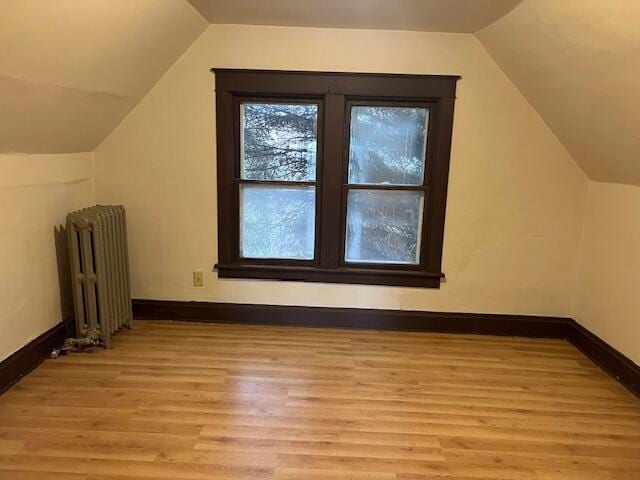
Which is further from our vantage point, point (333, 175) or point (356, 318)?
point (356, 318)

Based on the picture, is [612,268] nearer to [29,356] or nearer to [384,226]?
[384,226]

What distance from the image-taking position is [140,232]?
3.23 m

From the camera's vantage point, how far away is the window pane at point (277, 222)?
10.6ft

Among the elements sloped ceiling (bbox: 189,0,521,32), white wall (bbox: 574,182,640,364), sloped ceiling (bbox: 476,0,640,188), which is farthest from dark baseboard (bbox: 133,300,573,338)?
sloped ceiling (bbox: 189,0,521,32)

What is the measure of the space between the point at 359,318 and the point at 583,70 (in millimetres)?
A: 2021

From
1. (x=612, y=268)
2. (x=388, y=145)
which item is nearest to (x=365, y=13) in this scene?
(x=388, y=145)

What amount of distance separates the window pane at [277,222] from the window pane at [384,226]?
0.29m

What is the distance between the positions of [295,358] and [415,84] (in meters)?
1.92

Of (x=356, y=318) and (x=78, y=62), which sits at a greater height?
(x=78, y=62)

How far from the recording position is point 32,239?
256 centimetres

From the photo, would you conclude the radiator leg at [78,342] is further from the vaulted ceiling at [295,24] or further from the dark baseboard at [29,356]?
the vaulted ceiling at [295,24]

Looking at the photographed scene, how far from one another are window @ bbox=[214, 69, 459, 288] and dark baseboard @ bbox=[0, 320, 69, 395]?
3.51 ft

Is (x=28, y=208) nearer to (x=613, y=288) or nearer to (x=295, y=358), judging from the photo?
(x=295, y=358)

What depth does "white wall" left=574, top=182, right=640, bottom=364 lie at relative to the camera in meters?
2.61
